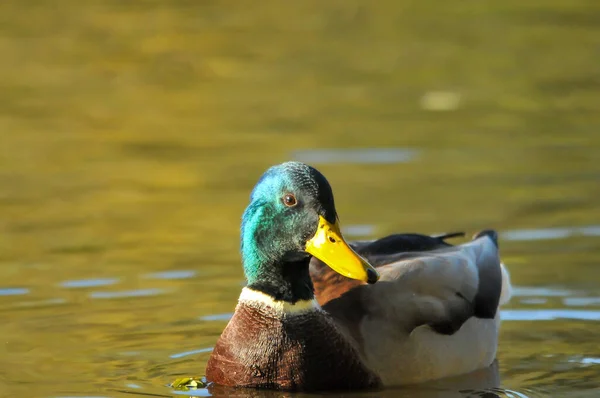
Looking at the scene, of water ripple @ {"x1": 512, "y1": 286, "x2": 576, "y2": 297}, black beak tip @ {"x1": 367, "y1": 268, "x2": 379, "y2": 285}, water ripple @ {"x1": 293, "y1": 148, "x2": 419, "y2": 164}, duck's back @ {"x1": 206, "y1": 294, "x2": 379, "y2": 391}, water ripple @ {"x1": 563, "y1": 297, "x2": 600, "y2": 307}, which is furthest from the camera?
water ripple @ {"x1": 293, "y1": 148, "x2": 419, "y2": 164}

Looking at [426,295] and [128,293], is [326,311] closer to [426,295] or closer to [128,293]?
[426,295]

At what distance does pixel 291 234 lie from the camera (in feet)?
A: 24.6

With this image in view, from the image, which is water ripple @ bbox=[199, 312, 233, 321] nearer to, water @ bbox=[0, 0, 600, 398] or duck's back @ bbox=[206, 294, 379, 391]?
water @ bbox=[0, 0, 600, 398]

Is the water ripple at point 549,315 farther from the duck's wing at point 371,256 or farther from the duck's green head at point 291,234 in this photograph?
the duck's green head at point 291,234

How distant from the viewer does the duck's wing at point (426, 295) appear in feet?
26.5

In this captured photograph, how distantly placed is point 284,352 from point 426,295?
1069 millimetres

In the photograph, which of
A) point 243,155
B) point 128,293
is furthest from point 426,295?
point 243,155

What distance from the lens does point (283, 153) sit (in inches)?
531

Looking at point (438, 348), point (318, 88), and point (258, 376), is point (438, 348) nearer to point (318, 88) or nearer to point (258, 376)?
point (258, 376)

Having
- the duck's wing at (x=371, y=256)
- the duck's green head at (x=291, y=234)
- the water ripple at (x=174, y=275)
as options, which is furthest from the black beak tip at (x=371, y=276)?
the water ripple at (x=174, y=275)

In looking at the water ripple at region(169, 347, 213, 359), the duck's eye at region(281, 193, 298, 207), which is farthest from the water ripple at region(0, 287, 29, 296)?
the duck's eye at region(281, 193, 298, 207)

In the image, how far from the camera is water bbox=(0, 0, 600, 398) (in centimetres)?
895

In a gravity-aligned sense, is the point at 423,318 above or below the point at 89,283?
below

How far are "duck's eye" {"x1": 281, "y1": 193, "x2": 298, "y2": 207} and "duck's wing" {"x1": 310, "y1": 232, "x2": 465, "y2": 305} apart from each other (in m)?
0.88
